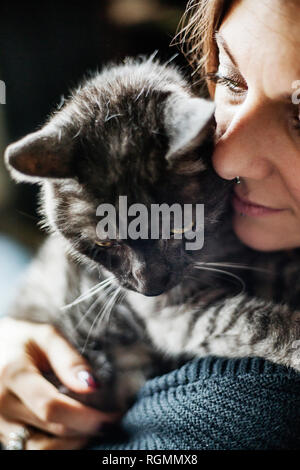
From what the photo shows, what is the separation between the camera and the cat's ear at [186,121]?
17.5 inches

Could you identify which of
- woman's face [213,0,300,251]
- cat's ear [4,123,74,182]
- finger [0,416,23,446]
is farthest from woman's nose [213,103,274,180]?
finger [0,416,23,446]

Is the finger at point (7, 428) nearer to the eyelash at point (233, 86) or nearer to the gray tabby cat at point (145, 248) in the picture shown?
the gray tabby cat at point (145, 248)

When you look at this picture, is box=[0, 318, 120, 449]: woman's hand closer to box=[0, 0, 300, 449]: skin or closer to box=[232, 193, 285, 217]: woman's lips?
box=[0, 0, 300, 449]: skin

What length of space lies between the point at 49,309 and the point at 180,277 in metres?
0.35

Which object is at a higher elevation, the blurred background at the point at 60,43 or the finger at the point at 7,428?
the blurred background at the point at 60,43

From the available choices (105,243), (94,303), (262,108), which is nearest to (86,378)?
(94,303)

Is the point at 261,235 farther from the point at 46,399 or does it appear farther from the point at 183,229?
the point at 46,399

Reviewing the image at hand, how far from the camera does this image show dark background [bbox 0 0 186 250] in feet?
1.75

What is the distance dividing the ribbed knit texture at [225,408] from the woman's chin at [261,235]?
179 mm

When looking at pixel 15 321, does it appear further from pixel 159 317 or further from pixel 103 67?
pixel 103 67

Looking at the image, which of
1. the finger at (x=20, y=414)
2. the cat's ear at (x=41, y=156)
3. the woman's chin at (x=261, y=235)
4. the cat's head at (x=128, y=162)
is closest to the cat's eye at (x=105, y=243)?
the cat's head at (x=128, y=162)

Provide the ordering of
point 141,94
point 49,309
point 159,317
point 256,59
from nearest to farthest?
point 256,59
point 141,94
point 159,317
point 49,309

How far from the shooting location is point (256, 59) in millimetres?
451

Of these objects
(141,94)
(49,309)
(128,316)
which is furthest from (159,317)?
(141,94)
